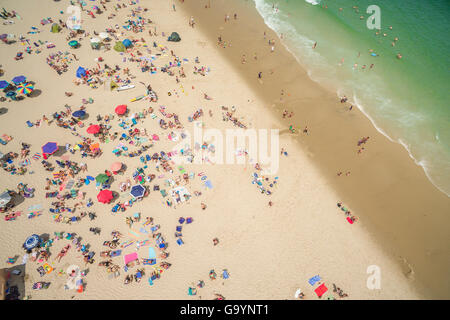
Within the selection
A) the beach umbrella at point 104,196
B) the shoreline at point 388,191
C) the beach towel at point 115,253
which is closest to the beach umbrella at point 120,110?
the beach umbrella at point 104,196

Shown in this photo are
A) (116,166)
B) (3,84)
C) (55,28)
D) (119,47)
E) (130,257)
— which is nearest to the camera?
(130,257)

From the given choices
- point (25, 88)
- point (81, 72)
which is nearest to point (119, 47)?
point (81, 72)

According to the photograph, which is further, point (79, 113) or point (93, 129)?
point (79, 113)

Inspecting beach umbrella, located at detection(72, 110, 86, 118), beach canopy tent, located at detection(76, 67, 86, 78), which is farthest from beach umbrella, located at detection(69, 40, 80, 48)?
beach umbrella, located at detection(72, 110, 86, 118)

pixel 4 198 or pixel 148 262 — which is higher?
pixel 4 198

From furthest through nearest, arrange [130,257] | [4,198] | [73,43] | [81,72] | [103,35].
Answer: [103,35] < [73,43] < [81,72] < [4,198] < [130,257]

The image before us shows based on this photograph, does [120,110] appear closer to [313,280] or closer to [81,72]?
[81,72]

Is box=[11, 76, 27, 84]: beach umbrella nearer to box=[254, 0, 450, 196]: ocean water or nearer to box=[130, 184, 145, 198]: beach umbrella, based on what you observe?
box=[130, 184, 145, 198]: beach umbrella
